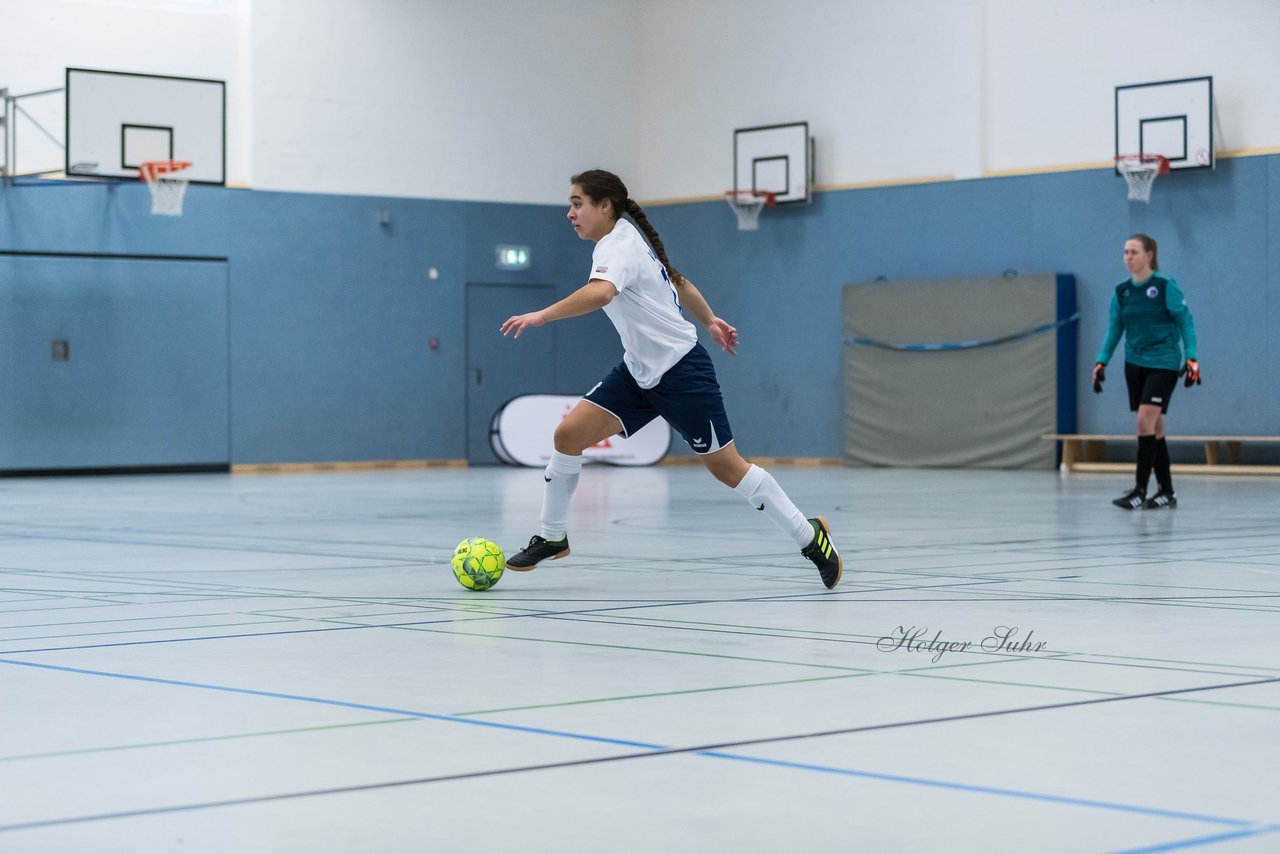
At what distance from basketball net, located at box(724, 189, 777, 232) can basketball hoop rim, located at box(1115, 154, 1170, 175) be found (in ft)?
17.1

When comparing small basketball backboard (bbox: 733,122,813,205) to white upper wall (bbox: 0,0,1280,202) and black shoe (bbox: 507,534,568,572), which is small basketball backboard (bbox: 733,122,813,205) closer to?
white upper wall (bbox: 0,0,1280,202)

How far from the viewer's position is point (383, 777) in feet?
11.0

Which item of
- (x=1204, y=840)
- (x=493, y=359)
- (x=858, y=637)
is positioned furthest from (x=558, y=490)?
(x=493, y=359)

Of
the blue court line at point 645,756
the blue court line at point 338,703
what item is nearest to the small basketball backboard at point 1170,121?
the blue court line at point 645,756

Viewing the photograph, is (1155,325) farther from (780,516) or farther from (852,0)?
(852,0)

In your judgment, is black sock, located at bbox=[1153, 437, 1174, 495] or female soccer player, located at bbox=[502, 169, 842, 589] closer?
female soccer player, located at bbox=[502, 169, 842, 589]

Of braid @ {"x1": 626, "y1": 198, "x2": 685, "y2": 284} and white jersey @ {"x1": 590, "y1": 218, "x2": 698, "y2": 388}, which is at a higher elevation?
braid @ {"x1": 626, "y1": 198, "x2": 685, "y2": 284}

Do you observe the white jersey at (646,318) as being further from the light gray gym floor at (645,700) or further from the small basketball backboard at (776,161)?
the small basketball backboard at (776,161)

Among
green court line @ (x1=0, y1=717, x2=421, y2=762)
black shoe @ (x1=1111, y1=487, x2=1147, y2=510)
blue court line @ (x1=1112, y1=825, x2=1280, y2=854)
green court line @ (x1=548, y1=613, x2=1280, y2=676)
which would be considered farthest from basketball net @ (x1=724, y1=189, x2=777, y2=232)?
blue court line @ (x1=1112, y1=825, x2=1280, y2=854)

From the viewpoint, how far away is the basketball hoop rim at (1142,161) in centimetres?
2045

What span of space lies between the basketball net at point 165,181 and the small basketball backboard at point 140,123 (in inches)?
2.9

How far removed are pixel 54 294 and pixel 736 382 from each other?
9573mm

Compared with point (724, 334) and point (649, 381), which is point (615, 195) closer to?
point (649, 381)

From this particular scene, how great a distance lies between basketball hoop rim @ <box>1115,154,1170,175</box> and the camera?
20453 mm
